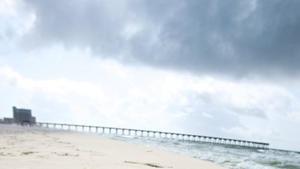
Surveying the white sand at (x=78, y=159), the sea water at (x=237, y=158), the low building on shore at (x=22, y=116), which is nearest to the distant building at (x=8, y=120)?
the low building on shore at (x=22, y=116)

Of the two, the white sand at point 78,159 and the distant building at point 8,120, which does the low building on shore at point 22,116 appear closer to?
the distant building at point 8,120

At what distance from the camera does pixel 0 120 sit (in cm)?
6244

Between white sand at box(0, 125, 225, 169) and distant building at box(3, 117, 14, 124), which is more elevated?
distant building at box(3, 117, 14, 124)

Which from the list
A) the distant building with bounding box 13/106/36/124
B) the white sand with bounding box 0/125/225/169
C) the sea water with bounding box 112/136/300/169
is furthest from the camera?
the distant building with bounding box 13/106/36/124

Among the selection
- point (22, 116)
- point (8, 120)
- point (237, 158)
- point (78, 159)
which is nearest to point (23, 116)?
point (22, 116)

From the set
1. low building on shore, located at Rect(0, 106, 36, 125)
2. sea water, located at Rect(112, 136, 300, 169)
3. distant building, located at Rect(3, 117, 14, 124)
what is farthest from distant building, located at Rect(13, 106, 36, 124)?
sea water, located at Rect(112, 136, 300, 169)

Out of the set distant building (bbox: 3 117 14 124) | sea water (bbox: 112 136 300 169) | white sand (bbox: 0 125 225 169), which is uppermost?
distant building (bbox: 3 117 14 124)

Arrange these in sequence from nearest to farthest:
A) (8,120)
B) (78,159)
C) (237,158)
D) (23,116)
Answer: (78,159), (237,158), (23,116), (8,120)

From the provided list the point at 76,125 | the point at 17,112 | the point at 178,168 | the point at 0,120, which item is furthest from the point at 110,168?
the point at 76,125

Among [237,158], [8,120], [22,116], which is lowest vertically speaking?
[237,158]

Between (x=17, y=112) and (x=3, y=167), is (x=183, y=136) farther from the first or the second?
(x=3, y=167)

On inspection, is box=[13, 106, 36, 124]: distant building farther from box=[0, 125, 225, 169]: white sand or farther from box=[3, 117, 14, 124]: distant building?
box=[0, 125, 225, 169]: white sand

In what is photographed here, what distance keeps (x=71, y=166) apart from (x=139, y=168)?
4.49 feet

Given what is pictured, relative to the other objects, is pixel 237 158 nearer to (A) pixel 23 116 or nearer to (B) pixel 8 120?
(A) pixel 23 116
